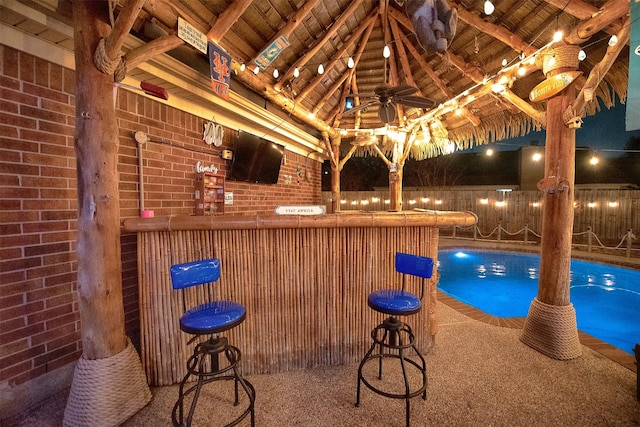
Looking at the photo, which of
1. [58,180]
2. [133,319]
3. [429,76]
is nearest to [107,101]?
[58,180]

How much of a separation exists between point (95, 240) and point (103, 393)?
106cm

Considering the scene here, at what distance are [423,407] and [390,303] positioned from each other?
85cm

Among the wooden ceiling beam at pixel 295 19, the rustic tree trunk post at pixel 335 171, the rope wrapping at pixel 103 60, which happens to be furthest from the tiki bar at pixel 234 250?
the rustic tree trunk post at pixel 335 171

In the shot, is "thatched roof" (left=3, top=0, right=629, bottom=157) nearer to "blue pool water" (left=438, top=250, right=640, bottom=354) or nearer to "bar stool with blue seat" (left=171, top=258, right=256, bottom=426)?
"bar stool with blue seat" (left=171, top=258, right=256, bottom=426)

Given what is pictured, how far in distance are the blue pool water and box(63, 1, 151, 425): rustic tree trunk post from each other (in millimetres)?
5363

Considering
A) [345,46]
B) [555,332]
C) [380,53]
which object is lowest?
[555,332]

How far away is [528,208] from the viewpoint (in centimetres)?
1080

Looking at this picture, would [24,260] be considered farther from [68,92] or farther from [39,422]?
[68,92]

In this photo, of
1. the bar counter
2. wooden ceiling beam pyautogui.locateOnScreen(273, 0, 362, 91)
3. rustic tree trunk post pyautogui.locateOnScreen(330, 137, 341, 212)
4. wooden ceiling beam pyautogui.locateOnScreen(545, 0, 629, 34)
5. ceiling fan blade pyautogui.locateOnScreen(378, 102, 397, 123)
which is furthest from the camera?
rustic tree trunk post pyautogui.locateOnScreen(330, 137, 341, 212)

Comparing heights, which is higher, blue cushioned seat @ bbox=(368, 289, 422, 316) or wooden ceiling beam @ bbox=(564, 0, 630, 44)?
wooden ceiling beam @ bbox=(564, 0, 630, 44)

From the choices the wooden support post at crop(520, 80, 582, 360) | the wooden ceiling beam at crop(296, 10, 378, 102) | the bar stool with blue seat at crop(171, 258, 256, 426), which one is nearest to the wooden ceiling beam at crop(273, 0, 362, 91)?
the wooden ceiling beam at crop(296, 10, 378, 102)

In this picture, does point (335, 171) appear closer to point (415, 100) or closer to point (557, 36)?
point (415, 100)

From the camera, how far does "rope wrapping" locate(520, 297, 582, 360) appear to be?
2.82 metres

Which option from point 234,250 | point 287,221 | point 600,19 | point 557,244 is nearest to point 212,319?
point 234,250
